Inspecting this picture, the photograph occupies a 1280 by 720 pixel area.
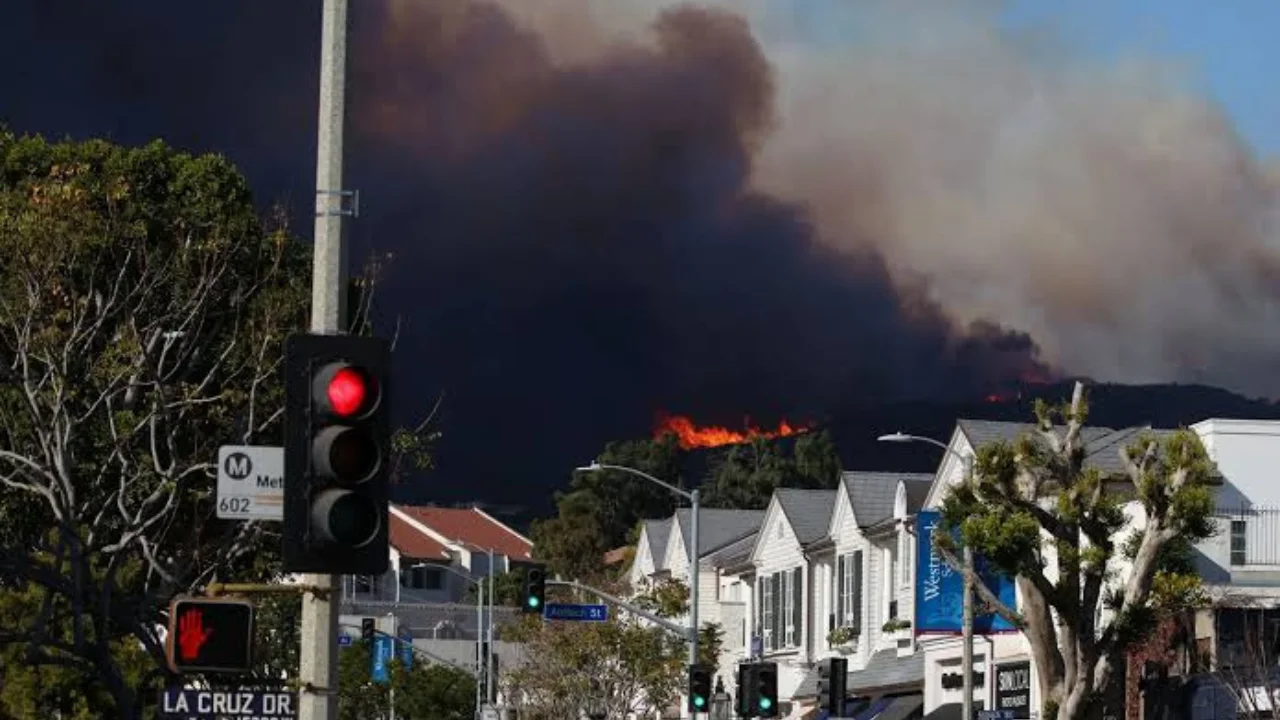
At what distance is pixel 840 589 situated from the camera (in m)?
72.6

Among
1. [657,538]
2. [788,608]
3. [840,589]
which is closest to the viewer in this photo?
[840,589]

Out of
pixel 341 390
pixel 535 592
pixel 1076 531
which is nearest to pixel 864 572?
pixel 535 592

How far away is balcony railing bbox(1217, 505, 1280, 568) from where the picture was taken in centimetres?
5412

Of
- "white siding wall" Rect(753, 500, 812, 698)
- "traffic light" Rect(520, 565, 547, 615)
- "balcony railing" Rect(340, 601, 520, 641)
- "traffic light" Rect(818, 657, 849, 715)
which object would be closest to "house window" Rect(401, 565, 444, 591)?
"balcony railing" Rect(340, 601, 520, 641)

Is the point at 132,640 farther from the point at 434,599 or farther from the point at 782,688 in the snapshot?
the point at 434,599

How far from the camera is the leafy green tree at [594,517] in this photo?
137m

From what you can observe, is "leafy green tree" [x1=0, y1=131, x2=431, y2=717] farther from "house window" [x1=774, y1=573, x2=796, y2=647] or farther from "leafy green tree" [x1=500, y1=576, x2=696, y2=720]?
"house window" [x1=774, y1=573, x2=796, y2=647]

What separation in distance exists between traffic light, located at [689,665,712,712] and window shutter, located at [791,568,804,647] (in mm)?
18510

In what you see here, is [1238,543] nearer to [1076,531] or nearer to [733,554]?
[1076,531]

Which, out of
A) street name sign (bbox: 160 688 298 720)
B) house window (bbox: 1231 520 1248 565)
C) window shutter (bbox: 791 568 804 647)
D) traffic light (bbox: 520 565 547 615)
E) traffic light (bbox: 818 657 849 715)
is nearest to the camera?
street name sign (bbox: 160 688 298 720)

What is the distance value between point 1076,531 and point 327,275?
27.2 m

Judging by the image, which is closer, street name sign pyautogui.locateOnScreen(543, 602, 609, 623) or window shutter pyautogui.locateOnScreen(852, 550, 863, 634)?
street name sign pyautogui.locateOnScreen(543, 602, 609, 623)

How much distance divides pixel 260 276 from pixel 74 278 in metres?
6.37

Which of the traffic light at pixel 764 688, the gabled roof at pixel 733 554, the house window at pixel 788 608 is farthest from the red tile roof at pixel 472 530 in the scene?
the traffic light at pixel 764 688
